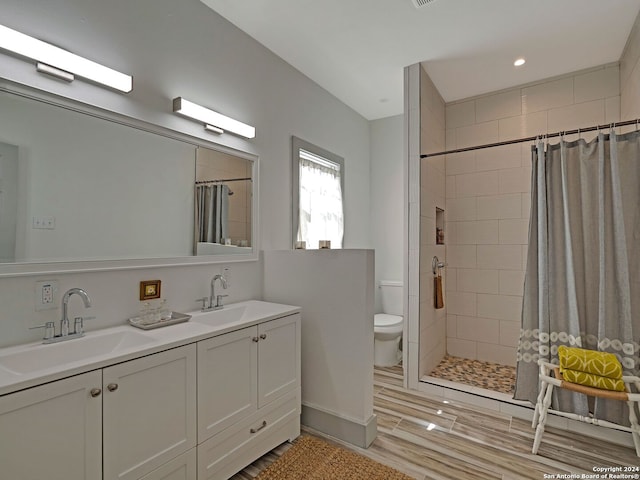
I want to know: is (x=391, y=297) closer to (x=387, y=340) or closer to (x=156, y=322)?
(x=387, y=340)

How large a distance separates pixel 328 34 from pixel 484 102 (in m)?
1.86

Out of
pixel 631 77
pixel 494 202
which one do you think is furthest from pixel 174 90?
pixel 631 77

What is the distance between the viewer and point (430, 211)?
3.02 m

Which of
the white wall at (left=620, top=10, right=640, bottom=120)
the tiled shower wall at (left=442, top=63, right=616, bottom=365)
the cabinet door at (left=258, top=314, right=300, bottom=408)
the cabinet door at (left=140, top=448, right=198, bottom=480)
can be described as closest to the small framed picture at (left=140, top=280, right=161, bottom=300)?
the cabinet door at (left=258, top=314, right=300, bottom=408)

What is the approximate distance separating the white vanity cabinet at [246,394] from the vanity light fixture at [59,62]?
1341 mm

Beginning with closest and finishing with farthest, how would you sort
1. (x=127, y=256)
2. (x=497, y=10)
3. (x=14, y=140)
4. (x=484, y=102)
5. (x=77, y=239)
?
(x=14, y=140), (x=77, y=239), (x=127, y=256), (x=497, y=10), (x=484, y=102)

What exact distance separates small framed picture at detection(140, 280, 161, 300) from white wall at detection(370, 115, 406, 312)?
2.51 m

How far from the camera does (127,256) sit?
1668 mm

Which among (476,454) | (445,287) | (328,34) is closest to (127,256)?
(328,34)

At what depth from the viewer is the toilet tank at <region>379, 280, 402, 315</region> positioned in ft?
11.8

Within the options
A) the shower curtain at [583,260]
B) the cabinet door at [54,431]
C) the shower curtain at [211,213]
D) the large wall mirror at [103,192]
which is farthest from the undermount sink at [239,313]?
the shower curtain at [583,260]

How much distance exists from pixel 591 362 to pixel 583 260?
0.65 metres

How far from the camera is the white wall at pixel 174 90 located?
4.54 feet

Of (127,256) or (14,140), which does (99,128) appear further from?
(127,256)
